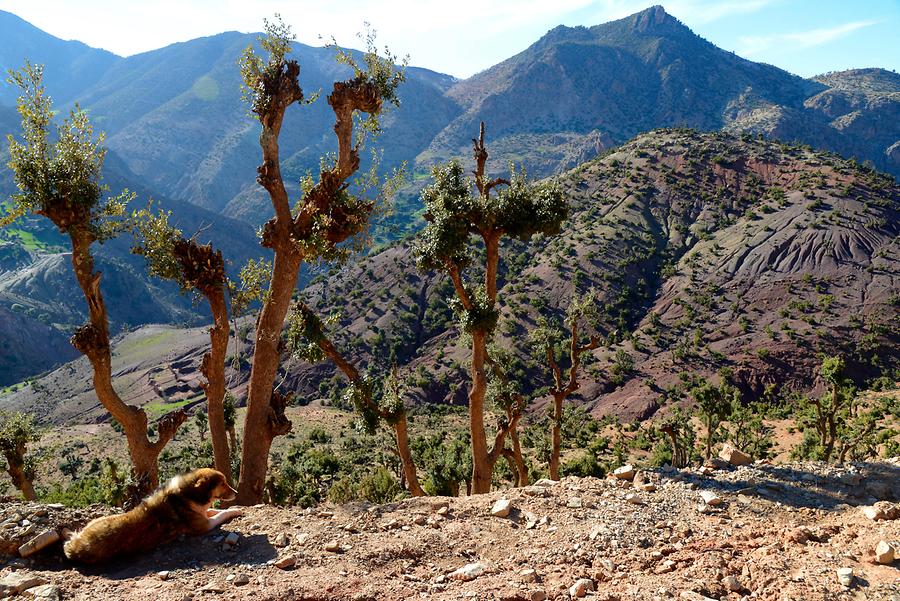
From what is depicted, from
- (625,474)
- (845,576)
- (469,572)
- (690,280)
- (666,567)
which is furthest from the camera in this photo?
(690,280)

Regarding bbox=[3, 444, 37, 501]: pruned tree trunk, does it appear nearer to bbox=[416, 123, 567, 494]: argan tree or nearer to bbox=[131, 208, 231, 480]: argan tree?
bbox=[131, 208, 231, 480]: argan tree

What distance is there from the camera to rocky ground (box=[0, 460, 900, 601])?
5148mm

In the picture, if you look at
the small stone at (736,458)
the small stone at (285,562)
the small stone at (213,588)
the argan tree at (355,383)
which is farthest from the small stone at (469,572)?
the argan tree at (355,383)

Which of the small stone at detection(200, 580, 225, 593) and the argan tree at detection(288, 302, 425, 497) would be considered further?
the argan tree at detection(288, 302, 425, 497)

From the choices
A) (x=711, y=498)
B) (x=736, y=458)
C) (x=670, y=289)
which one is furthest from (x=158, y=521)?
(x=670, y=289)

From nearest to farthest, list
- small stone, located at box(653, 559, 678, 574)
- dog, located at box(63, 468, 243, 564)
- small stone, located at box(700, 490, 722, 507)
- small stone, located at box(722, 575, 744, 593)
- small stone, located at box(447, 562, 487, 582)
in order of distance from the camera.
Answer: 1. small stone, located at box(722, 575, 744, 593)
2. small stone, located at box(653, 559, 678, 574)
3. small stone, located at box(447, 562, 487, 582)
4. dog, located at box(63, 468, 243, 564)
5. small stone, located at box(700, 490, 722, 507)

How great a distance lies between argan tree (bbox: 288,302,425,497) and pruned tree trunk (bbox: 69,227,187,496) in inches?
123

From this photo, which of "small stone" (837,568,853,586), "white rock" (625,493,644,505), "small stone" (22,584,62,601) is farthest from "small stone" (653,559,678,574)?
"small stone" (22,584,62,601)

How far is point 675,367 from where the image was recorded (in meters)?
57.9

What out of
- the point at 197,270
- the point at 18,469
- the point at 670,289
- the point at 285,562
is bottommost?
the point at 670,289

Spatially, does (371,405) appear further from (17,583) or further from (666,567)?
(666,567)

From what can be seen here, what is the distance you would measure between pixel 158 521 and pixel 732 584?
5725 mm

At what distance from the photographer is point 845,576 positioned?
486 centimetres

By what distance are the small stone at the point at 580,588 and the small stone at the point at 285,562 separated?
277cm
